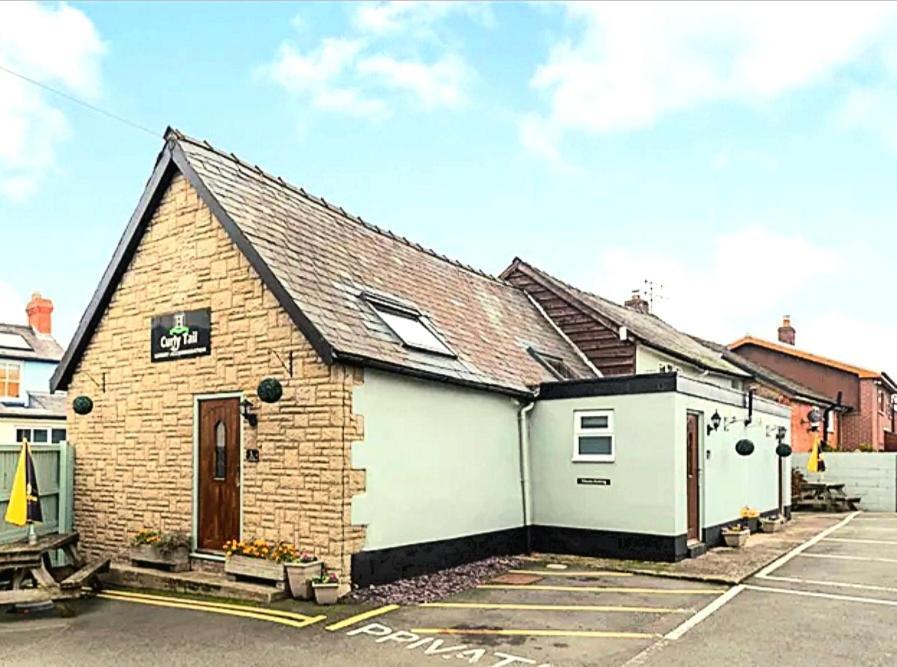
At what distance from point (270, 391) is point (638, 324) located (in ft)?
45.7

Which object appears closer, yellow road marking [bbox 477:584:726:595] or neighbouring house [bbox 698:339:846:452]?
yellow road marking [bbox 477:584:726:595]

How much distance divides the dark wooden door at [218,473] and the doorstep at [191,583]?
0.60m

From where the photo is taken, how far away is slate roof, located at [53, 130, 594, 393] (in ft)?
37.3

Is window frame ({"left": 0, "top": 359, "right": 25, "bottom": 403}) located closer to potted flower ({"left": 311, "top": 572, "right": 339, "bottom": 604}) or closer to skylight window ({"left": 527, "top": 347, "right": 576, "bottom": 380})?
skylight window ({"left": 527, "top": 347, "right": 576, "bottom": 380})

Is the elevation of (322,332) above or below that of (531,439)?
above

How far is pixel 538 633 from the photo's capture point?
889cm

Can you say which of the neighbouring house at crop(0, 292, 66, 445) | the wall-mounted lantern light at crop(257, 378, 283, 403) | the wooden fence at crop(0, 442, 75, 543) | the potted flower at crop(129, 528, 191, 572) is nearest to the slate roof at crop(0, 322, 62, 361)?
the neighbouring house at crop(0, 292, 66, 445)

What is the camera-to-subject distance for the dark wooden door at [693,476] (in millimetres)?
→ 14438

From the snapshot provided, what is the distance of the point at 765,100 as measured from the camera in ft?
47.6

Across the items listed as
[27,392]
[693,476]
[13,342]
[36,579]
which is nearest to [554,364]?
[693,476]

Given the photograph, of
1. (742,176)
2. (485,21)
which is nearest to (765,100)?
(742,176)

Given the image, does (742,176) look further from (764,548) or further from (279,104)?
(279,104)

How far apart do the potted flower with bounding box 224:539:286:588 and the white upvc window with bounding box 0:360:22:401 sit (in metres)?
20.9

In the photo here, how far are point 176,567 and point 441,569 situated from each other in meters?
3.88
